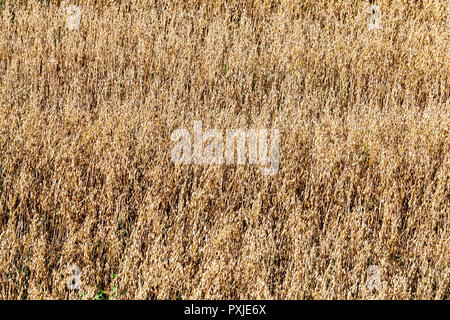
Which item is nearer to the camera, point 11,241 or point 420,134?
point 11,241

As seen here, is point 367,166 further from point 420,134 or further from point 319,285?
point 319,285

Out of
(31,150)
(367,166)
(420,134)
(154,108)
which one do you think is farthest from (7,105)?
(420,134)

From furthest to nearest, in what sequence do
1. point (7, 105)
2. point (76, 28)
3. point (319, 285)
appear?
point (76, 28) → point (7, 105) → point (319, 285)

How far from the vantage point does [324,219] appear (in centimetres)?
330

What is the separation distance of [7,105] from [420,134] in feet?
11.4

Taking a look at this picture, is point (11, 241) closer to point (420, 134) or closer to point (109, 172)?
point (109, 172)

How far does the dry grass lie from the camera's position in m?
2.84

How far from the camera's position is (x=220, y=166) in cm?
348

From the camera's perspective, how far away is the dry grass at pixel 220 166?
284cm
